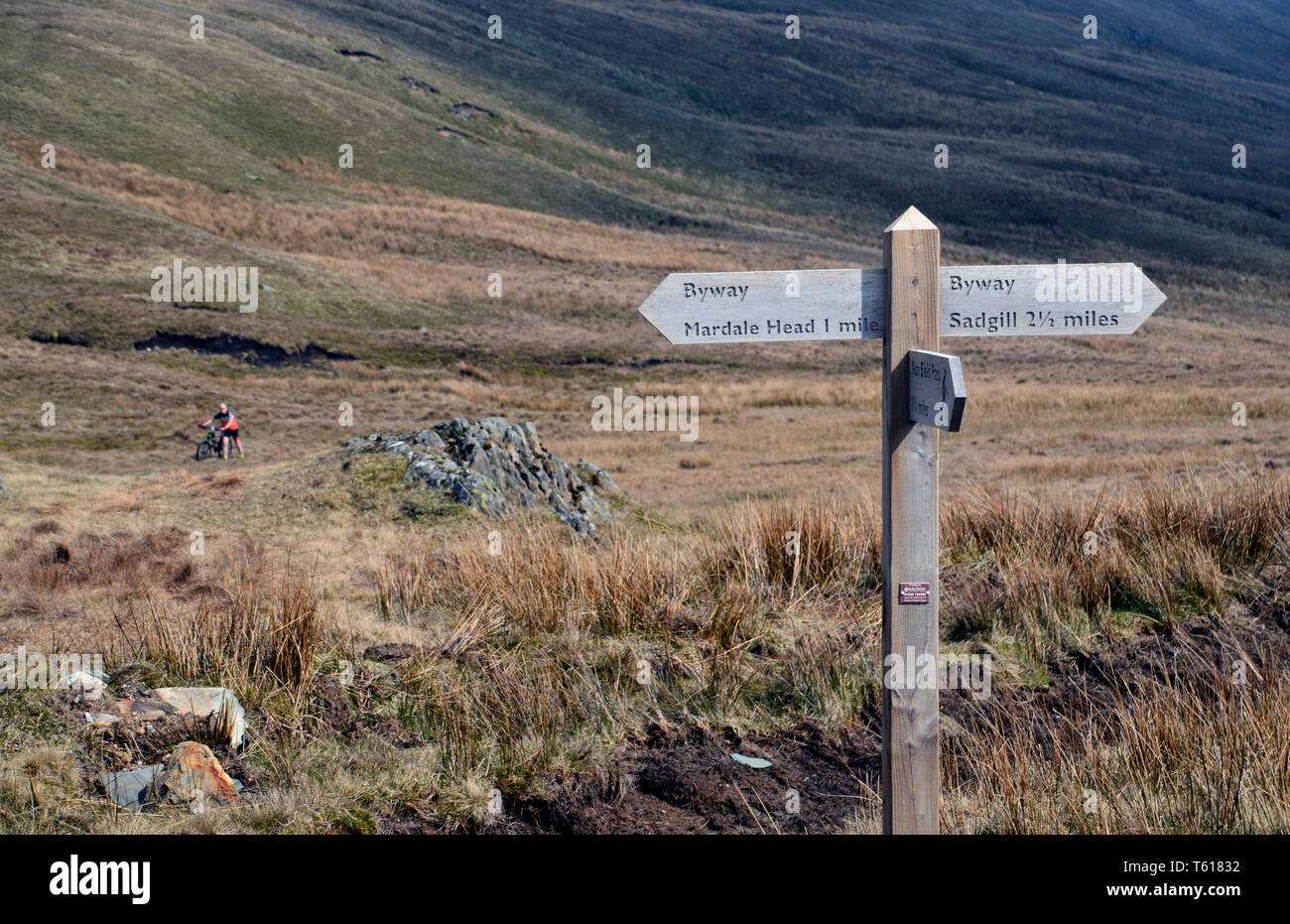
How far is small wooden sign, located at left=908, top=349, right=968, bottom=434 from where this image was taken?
9.86ft

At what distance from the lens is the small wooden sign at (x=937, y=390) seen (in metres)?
3.01

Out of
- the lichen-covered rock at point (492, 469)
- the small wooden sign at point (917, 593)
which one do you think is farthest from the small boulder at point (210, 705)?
the lichen-covered rock at point (492, 469)

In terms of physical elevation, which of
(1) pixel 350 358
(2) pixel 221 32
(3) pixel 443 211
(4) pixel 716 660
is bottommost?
(4) pixel 716 660

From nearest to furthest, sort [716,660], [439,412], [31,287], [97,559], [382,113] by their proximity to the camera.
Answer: [716,660] < [97,559] < [439,412] < [31,287] < [382,113]

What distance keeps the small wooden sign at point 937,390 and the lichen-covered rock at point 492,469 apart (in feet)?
27.0

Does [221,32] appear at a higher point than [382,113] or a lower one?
higher

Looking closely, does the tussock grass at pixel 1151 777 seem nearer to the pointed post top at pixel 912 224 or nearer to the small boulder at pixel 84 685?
the pointed post top at pixel 912 224

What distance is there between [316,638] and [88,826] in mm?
1621

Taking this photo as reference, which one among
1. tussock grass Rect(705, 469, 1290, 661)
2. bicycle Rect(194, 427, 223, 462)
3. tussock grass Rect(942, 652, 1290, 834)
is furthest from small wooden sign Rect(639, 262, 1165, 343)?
bicycle Rect(194, 427, 223, 462)

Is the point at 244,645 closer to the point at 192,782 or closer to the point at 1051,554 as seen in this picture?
the point at 192,782

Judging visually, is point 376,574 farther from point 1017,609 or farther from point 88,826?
point 1017,609

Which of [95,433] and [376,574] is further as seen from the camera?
[95,433]
